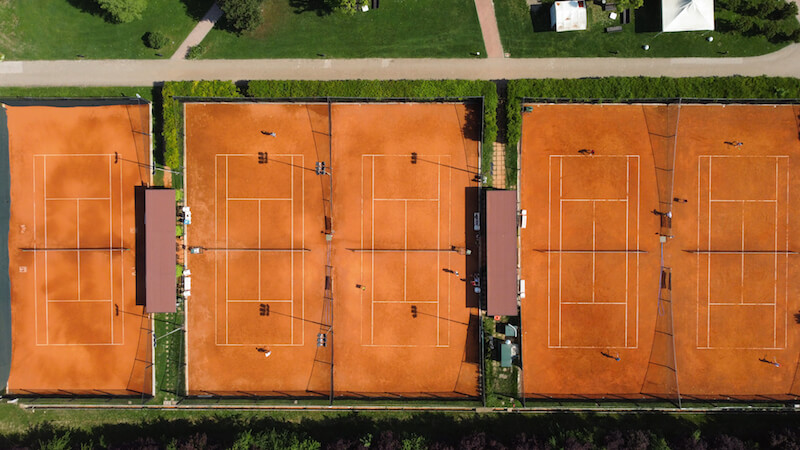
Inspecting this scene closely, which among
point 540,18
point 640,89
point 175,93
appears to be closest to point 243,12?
point 175,93

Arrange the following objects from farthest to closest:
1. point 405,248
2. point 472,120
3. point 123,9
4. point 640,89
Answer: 1. point 405,248
2. point 472,120
3. point 640,89
4. point 123,9

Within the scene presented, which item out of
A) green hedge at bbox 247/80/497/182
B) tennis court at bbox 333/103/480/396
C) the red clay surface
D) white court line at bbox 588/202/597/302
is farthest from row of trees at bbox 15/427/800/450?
green hedge at bbox 247/80/497/182

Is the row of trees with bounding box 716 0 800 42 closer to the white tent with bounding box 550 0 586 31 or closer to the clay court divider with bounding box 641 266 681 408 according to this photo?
the white tent with bounding box 550 0 586 31

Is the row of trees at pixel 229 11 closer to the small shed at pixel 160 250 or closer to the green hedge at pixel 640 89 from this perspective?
the small shed at pixel 160 250

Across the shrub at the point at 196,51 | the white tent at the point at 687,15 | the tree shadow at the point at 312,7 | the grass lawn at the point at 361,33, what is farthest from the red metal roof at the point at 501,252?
the shrub at the point at 196,51

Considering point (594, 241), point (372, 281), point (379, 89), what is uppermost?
point (379, 89)

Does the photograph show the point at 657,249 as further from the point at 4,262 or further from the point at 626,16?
the point at 4,262

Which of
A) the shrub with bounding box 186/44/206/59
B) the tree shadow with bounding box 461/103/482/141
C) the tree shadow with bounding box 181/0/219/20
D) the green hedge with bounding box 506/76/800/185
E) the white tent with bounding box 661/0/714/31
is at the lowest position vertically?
the tree shadow with bounding box 461/103/482/141
